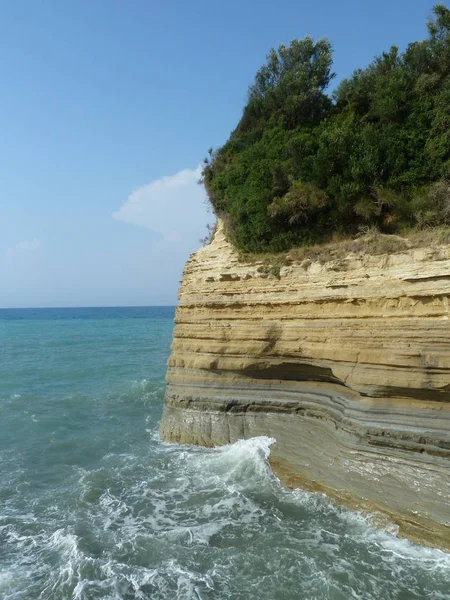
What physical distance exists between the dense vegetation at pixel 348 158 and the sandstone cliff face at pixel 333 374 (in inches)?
70.0

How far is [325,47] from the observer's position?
16.0 metres

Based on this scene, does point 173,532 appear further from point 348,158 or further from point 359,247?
point 348,158

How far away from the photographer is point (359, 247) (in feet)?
30.5

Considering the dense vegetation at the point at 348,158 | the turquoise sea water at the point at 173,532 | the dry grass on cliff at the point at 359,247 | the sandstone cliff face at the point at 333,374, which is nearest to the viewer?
the turquoise sea water at the point at 173,532

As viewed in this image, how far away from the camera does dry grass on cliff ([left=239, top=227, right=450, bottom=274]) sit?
8.33 meters

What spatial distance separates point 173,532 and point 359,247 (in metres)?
7.13

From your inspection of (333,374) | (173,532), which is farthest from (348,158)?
(173,532)

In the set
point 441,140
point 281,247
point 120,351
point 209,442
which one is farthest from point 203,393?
point 120,351

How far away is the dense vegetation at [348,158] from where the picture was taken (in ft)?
34.3

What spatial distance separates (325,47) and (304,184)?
324 inches

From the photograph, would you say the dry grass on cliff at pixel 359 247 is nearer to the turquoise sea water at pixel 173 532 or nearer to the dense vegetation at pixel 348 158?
the dense vegetation at pixel 348 158

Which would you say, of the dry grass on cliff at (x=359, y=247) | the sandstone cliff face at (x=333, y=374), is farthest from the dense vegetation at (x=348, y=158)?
the sandstone cliff face at (x=333, y=374)

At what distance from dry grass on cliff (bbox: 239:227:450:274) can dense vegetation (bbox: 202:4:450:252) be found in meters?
0.53

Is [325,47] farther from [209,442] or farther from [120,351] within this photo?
[120,351]
